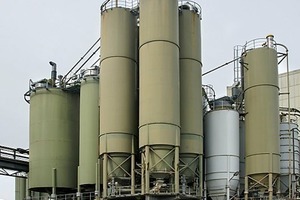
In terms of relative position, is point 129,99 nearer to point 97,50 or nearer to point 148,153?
point 148,153

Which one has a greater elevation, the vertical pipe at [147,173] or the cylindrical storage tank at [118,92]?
the cylindrical storage tank at [118,92]

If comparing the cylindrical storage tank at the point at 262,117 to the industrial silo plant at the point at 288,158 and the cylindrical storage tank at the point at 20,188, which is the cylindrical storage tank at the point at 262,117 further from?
the cylindrical storage tank at the point at 20,188

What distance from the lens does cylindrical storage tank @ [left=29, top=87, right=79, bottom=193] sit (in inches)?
2343

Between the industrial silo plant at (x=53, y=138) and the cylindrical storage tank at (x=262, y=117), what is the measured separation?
615 inches

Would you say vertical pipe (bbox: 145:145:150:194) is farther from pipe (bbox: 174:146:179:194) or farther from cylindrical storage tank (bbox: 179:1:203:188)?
cylindrical storage tank (bbox: 179:1:203:188)

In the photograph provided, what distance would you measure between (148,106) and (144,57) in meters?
3.91

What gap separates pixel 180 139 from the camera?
52.2 m

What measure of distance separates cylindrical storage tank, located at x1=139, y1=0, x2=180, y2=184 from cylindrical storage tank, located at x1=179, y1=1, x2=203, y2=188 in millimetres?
2221

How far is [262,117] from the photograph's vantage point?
55031mm

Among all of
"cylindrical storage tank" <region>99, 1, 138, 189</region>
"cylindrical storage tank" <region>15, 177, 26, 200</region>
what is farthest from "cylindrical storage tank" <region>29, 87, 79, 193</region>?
"cylindrical storage tank" <region>15, 177, 26, 200</region>

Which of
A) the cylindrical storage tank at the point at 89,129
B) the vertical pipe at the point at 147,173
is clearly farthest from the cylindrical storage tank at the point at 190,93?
the cylindrical storage tank at the point at 89,129

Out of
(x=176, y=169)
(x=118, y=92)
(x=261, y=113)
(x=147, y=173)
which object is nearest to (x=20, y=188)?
(x=118, y=92)

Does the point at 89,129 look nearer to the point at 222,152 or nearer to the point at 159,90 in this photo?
the point at 159,90

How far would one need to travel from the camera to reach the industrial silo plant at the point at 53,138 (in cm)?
5950
